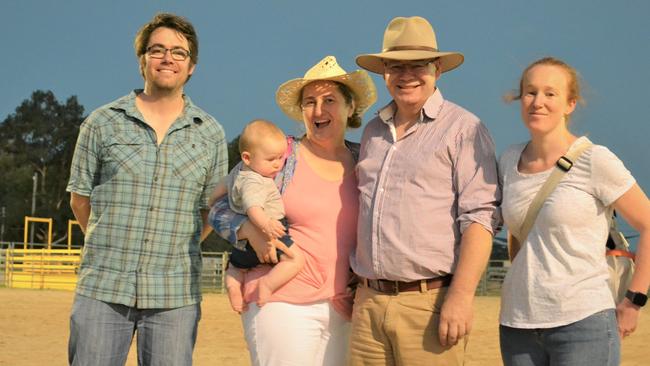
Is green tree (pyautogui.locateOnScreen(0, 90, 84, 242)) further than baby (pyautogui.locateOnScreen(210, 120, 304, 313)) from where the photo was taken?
Yes

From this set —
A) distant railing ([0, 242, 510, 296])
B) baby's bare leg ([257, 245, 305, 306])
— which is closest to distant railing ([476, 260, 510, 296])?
distant railing ([0, 242, 510, 296])

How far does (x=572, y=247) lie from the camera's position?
10.3ft

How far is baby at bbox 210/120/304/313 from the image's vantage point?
3.66 m

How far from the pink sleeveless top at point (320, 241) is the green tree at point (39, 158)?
135ft

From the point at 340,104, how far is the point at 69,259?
2336cm

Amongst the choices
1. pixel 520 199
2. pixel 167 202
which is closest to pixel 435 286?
pixel 520 199

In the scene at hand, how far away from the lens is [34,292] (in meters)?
21.0

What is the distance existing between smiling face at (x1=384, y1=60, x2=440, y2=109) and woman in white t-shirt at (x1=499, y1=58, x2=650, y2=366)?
0.46 metres

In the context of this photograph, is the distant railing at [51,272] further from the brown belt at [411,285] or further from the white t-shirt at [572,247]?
the white t-shirt at [572,247]

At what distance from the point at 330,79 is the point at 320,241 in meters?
0.76

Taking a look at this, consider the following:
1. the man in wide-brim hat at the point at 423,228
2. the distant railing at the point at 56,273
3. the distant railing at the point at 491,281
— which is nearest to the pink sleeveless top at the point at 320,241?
the man in wide-brim hat at the point at 423,228

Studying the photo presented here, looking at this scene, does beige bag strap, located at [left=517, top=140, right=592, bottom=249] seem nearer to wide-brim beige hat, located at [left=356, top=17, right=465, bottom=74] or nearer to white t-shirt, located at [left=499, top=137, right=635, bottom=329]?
white t-shirt, located at [left=499, top=137, right=635, bottom=329]

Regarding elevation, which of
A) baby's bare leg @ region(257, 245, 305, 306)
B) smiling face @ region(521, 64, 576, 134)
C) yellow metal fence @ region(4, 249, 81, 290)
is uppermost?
smiling face @ region(521, 64, 576, 134)

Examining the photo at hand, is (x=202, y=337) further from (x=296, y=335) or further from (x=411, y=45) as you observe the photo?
(x=411, y=45)
